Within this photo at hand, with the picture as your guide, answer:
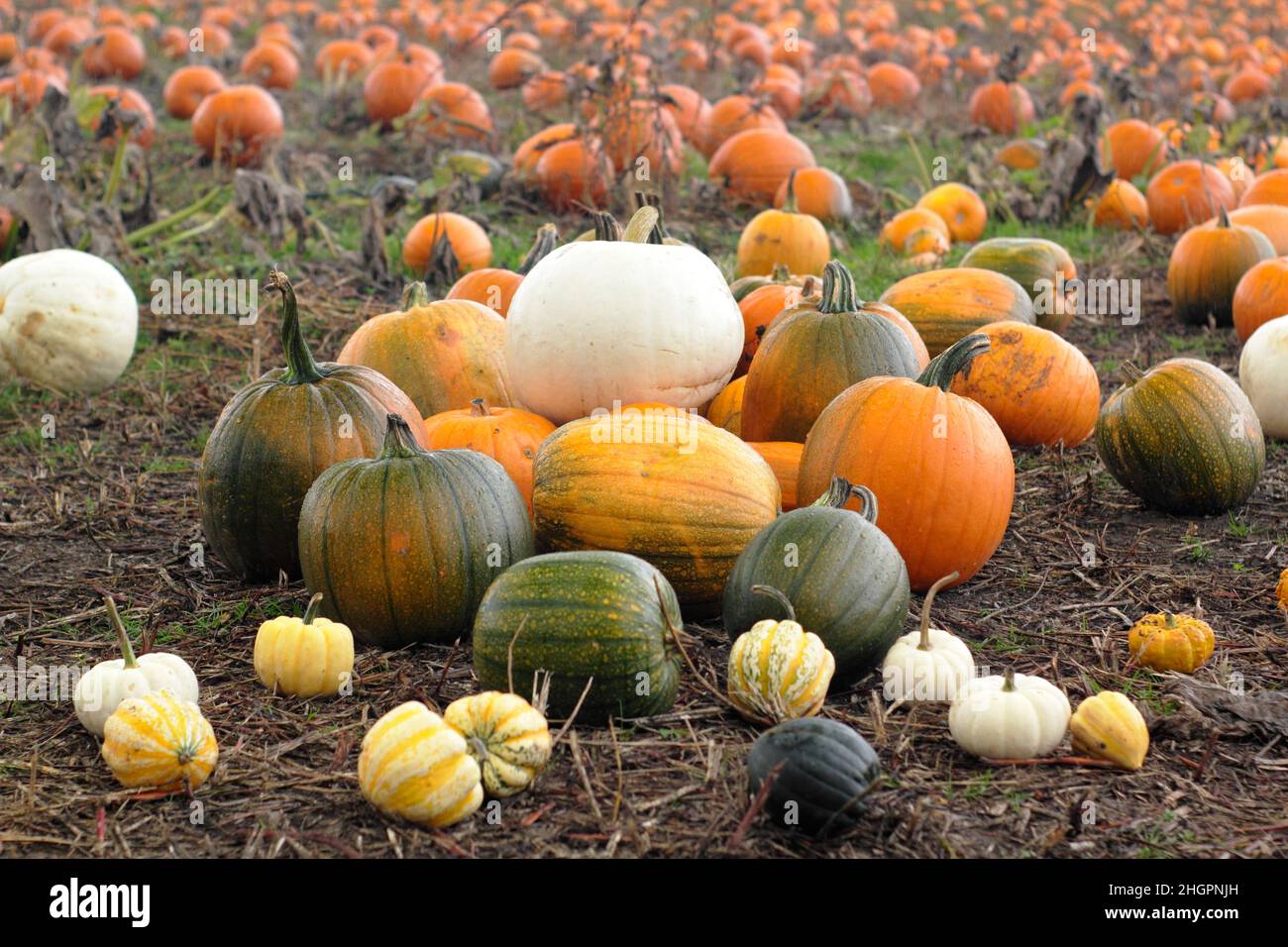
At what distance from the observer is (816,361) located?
4551mm

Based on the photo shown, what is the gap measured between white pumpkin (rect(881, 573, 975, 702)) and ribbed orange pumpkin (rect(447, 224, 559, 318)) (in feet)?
8.63

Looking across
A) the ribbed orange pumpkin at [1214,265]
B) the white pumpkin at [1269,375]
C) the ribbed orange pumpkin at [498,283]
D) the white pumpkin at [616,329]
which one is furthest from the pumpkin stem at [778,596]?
the ribbed orange pumpkin at [1214,265]

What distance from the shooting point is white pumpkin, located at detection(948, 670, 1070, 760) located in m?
3.12

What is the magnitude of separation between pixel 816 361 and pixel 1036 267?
→ 93.7 inches

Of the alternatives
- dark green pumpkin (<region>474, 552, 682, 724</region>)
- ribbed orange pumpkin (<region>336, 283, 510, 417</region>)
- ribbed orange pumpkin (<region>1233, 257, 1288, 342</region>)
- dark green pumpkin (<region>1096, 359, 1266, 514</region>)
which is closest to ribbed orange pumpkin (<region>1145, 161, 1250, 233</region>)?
ribbed orange pumpkin (<region>1233, 257, 1288, 342</region>)

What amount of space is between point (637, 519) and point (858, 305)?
1376mm

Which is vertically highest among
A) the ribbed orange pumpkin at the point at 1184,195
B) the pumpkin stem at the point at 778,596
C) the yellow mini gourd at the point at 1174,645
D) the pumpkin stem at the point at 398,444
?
the ribbed orange pumpkin at the point at 1184,195

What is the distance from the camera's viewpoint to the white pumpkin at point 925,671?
340cm

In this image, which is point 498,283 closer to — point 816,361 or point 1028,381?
point 816,361

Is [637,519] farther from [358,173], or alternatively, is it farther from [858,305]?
[358,173]

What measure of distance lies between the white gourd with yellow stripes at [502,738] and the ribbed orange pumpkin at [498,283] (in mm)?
2787

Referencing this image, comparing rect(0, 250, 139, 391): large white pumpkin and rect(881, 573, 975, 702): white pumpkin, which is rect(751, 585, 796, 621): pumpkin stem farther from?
rect(0, 250, 139, 391): large white pumpkin

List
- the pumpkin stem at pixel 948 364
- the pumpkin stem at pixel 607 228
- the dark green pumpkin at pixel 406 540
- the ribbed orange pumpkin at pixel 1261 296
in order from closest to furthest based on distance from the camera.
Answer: the dark green pumpkin at pixel 406 540 < the pumpkin stem at pixel 948 364 < the pumpkin stem at pixel 607 228 < the ribbed orange pumpkin at pixel 1261 296

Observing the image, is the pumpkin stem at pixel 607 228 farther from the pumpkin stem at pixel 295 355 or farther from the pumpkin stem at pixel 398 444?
the pumpkin stem at pixel 398 444
